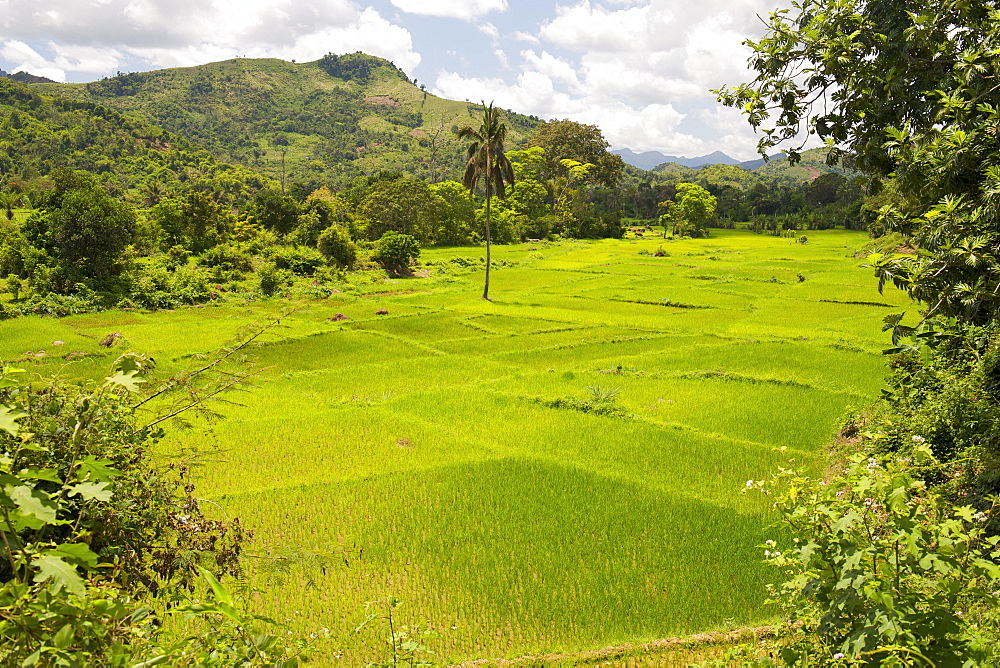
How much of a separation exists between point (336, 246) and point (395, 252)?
12.0 feet

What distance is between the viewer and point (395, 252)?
36125 millimetres

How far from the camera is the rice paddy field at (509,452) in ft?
20.7

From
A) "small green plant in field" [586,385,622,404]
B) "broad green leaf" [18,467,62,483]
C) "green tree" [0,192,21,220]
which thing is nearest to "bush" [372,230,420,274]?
"small green plant in field" [586,385,622,404]

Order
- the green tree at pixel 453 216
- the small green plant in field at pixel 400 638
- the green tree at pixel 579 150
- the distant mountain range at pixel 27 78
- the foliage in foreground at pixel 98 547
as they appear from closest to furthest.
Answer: the foliage in foreground at pixel 98 547 < the small green plant in field at pixel 400 638 < the green tree at pixel 453 216 < the green tree at pixel 579 150 < the distant mountain range at pixel 27 78

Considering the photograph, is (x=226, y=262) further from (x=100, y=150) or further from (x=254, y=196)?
(x=100, y=150)

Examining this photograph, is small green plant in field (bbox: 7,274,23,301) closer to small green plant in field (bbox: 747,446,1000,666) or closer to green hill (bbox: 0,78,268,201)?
small green plant in field (bbox: 747,446,1000,666)

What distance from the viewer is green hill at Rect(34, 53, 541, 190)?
122 metres

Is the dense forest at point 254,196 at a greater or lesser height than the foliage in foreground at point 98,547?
greater

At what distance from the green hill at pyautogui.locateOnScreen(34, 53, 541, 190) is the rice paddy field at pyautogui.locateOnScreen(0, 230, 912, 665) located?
86577mm

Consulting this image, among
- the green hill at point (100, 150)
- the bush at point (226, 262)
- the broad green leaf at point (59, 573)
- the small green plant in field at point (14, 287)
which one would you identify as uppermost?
the green hill at point (100, 150)

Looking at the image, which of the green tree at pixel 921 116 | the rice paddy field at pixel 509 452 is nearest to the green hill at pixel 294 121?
the rice paddy field at pixel 509 452

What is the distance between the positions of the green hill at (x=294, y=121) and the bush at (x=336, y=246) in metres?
68.1

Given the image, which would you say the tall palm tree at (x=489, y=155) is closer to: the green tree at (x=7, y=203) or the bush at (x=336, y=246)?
the bush at (x=336, y=246)

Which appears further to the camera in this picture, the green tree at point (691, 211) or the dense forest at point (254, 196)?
the green tree at point (691, 211)
